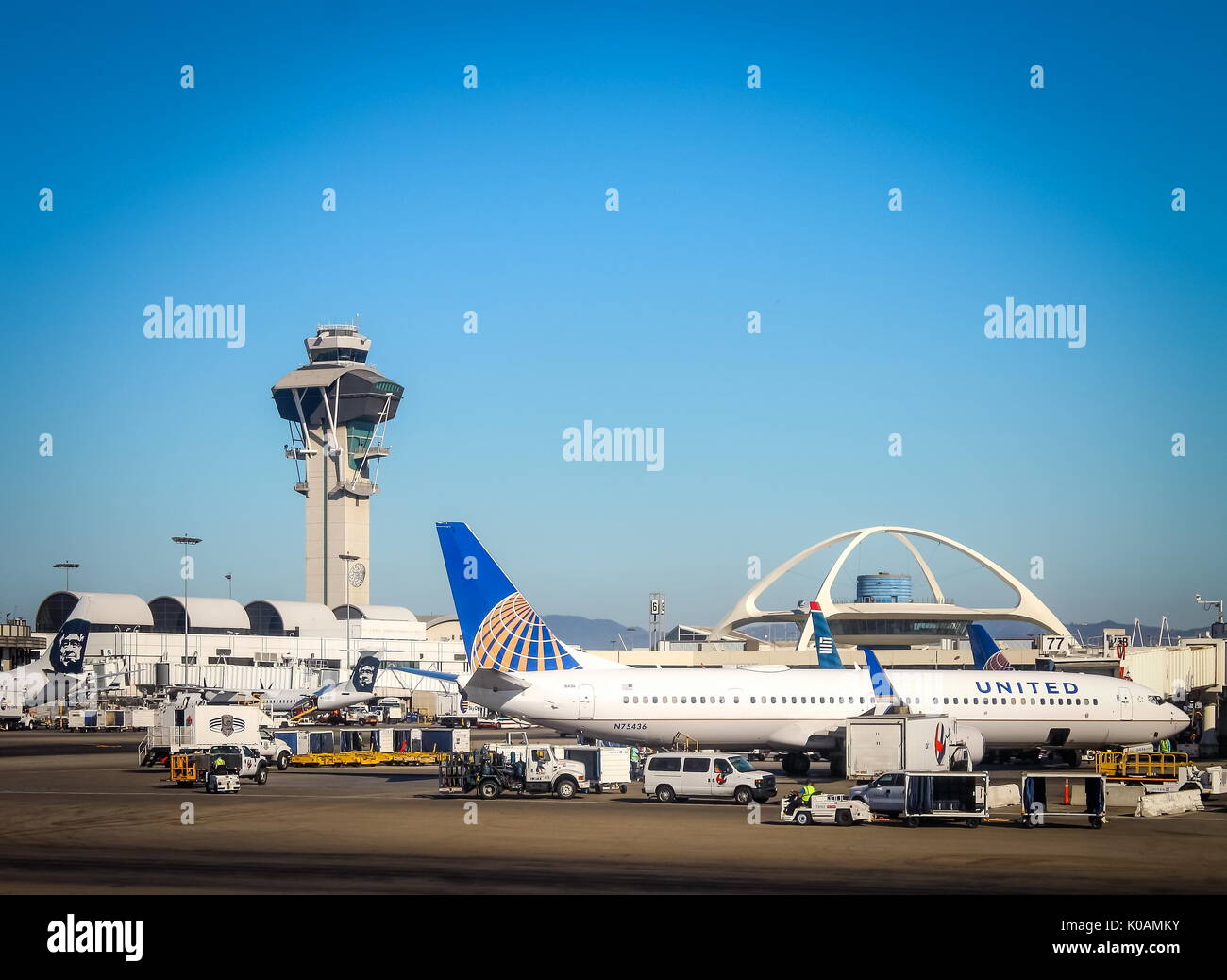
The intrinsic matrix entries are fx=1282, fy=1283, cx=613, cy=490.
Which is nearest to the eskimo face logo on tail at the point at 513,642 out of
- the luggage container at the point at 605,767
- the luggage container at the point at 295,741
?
the luggage container at the point at 605,767

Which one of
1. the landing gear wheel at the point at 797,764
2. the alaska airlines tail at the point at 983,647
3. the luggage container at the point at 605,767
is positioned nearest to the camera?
the luggage container at the point at 605,767

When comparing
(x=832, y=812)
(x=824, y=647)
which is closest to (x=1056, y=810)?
(x=832, y=812)

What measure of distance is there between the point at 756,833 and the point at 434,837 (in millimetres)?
8828

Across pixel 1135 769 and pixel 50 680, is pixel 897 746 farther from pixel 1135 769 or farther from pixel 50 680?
pixel 50 680

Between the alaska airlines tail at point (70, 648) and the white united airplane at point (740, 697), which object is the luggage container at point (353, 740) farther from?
the alaska airlines tail at point (70, 648)

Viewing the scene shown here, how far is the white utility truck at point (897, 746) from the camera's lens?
49812 mm

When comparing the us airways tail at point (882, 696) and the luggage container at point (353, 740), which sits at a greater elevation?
the us airways tail at point (882, 696)

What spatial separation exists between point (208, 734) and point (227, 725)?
3.34 feet

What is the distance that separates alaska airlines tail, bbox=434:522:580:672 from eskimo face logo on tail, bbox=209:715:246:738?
16212 mm

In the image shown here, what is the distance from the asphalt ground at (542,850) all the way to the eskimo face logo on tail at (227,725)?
13.5 meters

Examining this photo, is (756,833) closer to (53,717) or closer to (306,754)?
(306,754)
